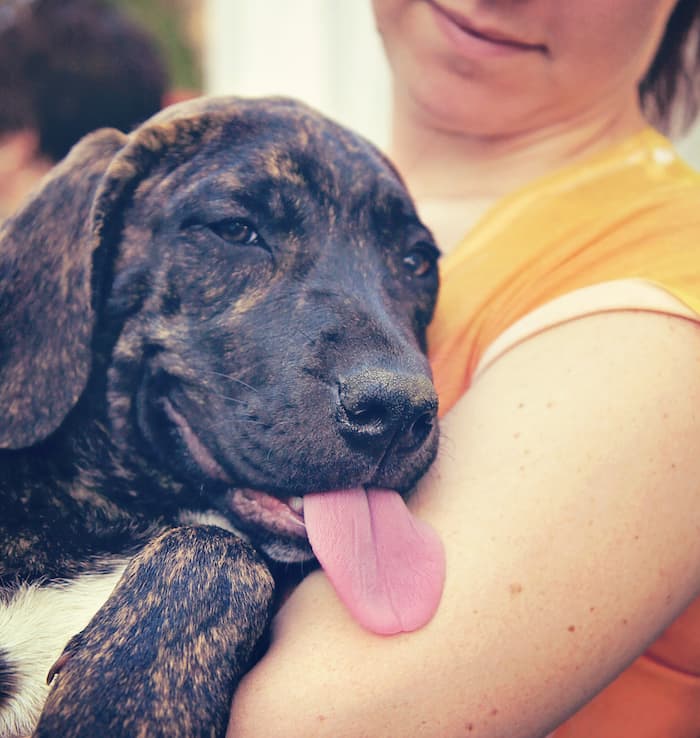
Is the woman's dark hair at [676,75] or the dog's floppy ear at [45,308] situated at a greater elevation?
the woman's dark hair at [676,75]

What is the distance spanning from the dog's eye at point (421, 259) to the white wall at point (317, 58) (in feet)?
9.73

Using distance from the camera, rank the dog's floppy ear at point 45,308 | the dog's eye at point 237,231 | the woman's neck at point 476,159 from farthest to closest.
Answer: the woman's neck at point 476,159, the dog's eye at point 237,231, the dog's floppy ear at point 45,308

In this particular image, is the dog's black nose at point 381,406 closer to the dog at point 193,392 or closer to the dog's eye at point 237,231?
the dog at point 193,392

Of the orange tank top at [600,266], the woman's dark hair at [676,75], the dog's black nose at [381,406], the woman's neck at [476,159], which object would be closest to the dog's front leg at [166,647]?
the dog's black nose at [381,406]

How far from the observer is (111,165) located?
6.49 ft

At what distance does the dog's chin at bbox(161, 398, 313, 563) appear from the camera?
170cm

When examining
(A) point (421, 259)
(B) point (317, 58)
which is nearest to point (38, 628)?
(A) point (421, 259)

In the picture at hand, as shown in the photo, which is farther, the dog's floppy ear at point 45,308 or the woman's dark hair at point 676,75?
the woman's dark hair at point 676,75

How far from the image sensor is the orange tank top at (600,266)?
1743mm

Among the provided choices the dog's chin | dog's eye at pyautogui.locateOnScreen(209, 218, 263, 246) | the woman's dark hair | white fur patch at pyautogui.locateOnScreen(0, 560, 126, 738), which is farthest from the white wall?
white fur patch at pyautogui.locateOnScreen(0, 560, 126, 738)

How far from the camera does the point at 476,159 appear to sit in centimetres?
263

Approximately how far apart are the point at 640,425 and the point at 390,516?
50 cm

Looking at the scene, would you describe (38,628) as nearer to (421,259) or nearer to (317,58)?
(421,259)

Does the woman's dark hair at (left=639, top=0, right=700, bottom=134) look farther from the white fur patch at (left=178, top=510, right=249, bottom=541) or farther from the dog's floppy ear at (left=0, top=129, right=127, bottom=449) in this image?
the white fur patch at (left=178, top=510, right=249, bottom=541)
